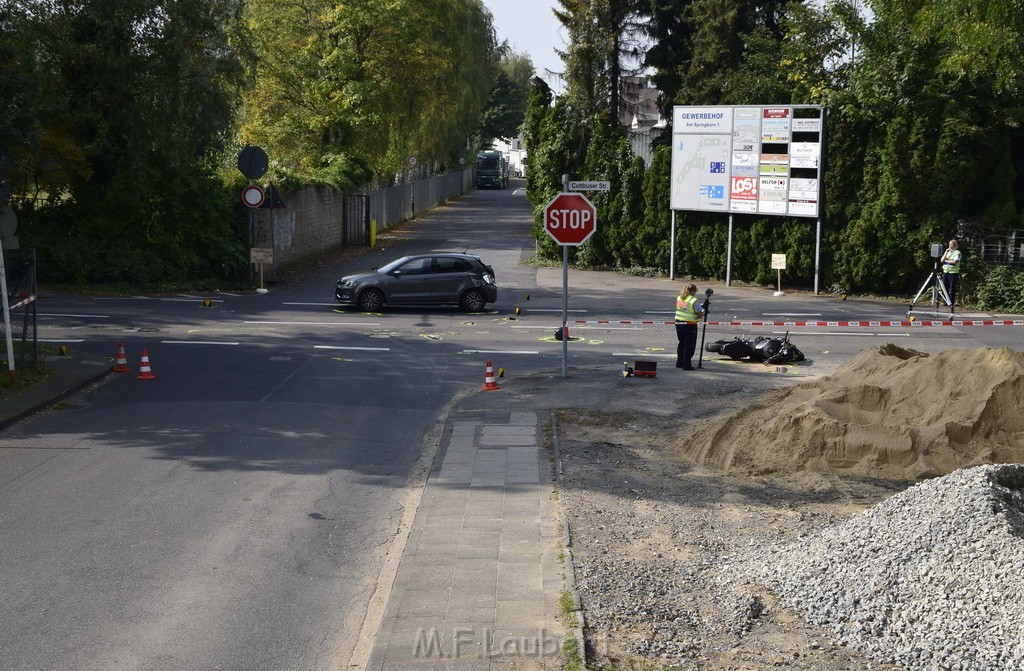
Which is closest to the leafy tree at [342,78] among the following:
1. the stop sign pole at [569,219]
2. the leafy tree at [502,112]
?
the stop sign pole at [569,219]

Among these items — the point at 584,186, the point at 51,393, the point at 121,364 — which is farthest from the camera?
the point at 584,186

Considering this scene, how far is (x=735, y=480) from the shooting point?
11.6 meters

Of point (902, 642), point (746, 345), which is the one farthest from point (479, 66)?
point (902, 642)

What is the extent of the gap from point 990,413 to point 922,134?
18.7m

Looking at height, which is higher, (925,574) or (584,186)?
(584,186)

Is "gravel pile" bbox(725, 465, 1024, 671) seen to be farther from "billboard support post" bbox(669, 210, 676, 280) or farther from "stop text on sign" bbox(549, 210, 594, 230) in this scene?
"billboard support post" bbox(669, 210, 676, 280)

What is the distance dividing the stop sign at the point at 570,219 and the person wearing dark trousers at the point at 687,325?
247 cm

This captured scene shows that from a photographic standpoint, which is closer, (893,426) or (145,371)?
(893,426)

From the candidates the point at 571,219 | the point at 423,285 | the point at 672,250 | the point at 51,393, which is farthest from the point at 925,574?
the point at 672,250

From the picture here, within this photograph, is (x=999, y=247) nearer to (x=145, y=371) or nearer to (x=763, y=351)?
(x=763, y=351)

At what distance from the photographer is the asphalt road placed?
779 cm

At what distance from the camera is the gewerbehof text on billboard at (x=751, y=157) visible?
98.5 feet

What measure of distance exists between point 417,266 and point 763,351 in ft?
31.8

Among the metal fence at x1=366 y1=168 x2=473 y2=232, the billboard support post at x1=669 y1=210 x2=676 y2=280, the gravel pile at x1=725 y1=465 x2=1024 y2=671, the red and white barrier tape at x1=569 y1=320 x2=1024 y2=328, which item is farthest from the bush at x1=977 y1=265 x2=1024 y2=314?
the metal fence at x1=366 y1=168 x2=473 y2=232
